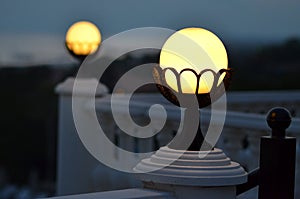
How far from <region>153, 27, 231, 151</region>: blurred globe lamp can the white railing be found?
5.50 ft

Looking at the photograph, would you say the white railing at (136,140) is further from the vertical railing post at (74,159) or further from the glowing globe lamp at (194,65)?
the glowing globe lamp at (194,65)

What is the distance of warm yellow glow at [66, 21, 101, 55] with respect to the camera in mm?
6703

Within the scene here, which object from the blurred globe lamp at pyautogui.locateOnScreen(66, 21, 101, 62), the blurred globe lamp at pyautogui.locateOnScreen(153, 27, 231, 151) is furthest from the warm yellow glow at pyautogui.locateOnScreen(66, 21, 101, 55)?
the blurred globe lamp at pyautogui.locateOnScreen(153, 27, 231, 151)

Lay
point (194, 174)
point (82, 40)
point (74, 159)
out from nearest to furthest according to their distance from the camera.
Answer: point (194, 174)
point (74, 159)
point (82, 40)

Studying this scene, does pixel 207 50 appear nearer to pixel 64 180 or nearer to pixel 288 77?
pixel 64 180

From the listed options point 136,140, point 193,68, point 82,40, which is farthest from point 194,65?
point 82,40

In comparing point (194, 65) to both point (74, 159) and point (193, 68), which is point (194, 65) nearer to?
point (193, 68)

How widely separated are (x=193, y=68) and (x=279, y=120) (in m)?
0.35

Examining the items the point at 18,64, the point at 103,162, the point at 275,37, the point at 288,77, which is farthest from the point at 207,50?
the point at 18,64

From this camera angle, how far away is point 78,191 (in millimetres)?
6035

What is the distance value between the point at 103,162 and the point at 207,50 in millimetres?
3248

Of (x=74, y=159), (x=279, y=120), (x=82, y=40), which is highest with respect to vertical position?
(x=82, y=40)

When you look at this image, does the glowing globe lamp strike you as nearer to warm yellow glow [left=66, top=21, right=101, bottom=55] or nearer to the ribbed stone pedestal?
the ribbed stone pedestal

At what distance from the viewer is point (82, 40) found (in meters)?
6.78
